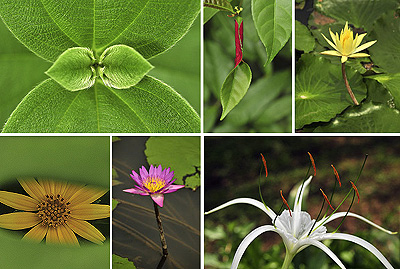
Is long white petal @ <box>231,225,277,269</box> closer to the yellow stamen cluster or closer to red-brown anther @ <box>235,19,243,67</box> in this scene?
the yellow stamen cluster

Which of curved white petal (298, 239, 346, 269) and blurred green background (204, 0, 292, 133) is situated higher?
blurred green background (204, 0, 292, 133)

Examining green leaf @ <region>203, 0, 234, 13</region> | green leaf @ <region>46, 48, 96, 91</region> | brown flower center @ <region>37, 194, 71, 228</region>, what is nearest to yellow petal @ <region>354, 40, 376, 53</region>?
green leaf @ <region>203, 0, 234, 13</region>

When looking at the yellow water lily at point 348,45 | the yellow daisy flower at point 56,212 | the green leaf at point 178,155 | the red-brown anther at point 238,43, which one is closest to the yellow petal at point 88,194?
the yellow daisy flower at point 56,212

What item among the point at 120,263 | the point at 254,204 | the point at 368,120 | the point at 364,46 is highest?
the point at 364,46

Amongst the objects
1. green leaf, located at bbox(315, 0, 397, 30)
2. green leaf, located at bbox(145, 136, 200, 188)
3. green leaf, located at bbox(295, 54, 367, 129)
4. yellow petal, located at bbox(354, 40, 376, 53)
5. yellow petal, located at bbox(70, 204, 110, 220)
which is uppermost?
green leaf, located at bbox(315, 0, 397, 30)

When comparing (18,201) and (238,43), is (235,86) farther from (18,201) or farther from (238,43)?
(18,201)

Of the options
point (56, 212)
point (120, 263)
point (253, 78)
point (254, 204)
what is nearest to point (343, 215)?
point (254, 204)
